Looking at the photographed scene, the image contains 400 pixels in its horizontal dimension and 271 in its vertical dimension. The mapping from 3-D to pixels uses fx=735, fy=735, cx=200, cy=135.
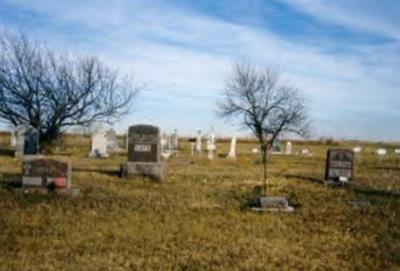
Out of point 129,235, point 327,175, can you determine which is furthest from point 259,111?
point 129,235

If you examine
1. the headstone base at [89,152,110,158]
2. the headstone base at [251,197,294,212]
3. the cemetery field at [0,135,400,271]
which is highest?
the headstone base at [89,152,110,158]

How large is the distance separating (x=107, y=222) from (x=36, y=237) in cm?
186

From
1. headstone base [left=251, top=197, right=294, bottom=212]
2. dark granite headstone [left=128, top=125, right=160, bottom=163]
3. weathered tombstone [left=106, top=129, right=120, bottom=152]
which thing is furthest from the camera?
weathered tombstone [left=106, top=129, right=120, bottom=152]

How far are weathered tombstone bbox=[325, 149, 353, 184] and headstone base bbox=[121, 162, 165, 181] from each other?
5726mm

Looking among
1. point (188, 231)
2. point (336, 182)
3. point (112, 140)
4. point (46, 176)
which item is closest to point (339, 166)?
point (336, 182)

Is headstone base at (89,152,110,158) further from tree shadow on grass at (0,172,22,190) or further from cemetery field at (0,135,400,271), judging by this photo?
cemetery field at (0,135,400,271)

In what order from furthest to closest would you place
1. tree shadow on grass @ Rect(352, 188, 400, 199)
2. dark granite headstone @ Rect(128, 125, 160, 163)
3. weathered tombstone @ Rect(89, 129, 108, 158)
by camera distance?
weathered tombstone @ Rect(89, 129, 108, 158) < dark granite headstone @ Rect(128, 125, 160, 163) < tree shadow on grass @ Rect(352, 188, 400, 199)

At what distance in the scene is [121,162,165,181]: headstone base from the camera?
73.5ft

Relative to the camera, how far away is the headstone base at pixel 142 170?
882 inches

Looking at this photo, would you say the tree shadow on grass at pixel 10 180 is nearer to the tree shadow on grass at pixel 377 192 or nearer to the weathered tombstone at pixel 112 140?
the tree shadow on grass at pixel 377 192

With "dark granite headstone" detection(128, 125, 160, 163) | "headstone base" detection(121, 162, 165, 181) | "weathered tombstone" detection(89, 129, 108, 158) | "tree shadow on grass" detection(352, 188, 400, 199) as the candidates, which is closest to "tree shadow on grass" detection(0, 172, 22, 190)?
"headstone base" detection(121, 162, 165, 181)

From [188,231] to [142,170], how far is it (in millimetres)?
10575

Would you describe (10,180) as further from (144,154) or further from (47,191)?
(144,154)

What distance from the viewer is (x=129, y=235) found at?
11422 millimetres
